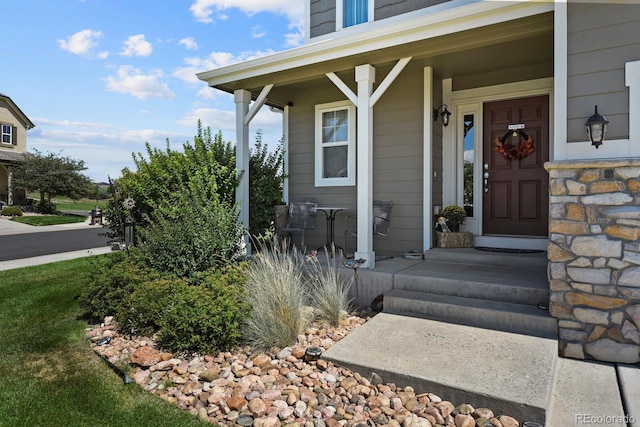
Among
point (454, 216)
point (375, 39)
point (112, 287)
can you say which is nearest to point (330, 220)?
point (454, 216)

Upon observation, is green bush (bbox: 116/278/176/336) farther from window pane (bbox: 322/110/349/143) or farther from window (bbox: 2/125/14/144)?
window (bbox: 2/125/14/144)

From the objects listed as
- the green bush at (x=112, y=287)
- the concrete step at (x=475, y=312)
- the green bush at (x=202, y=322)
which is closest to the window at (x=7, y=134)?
the green bush at (x=112, y=287)

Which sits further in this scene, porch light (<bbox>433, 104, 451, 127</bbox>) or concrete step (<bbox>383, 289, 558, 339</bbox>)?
porch light (<bbox>433, 104, 451, 127</bbox>)

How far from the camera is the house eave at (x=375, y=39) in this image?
3561 mm

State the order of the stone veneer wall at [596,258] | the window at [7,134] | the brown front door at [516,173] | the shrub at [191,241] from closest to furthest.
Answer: the stone veneer wall at [596,258], the shrub at [191,241], the brown front door at [516,173], the window at [7,134]

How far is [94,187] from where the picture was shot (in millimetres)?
20688

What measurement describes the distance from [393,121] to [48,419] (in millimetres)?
4706

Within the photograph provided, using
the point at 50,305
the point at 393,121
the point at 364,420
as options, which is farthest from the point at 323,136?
the point at 364,420

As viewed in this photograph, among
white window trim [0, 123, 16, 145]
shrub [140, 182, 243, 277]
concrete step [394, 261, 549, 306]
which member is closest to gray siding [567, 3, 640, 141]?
concrete step [394, 261, 549, 306]

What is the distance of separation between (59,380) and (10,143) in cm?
2306

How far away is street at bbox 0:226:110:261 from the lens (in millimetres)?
8341

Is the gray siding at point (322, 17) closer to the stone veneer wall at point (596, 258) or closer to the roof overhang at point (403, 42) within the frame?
the roof overhang at point (403, 42)

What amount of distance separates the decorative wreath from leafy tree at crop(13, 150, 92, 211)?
1936 cm
